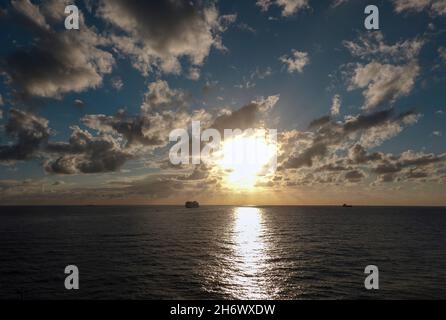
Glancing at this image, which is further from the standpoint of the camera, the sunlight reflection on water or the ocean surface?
the sunlight reflection on water

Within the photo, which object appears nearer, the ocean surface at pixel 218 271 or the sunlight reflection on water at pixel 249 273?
the ocean surface at pixel 218 271

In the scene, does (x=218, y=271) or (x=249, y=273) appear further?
(x=218, y=271)

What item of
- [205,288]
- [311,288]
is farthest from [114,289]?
[311,288]

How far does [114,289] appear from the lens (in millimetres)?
37969

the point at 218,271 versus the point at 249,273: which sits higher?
the point at 218,271

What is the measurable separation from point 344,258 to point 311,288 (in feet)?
79.7
